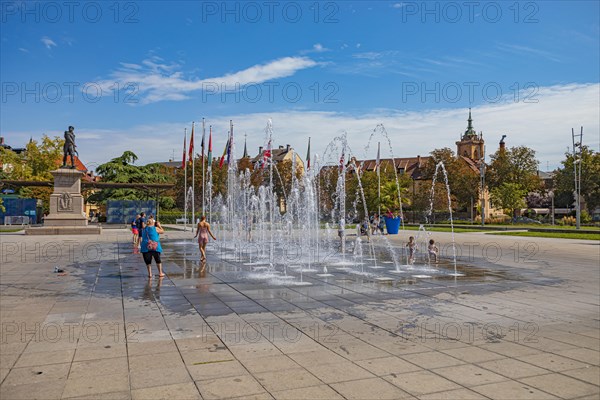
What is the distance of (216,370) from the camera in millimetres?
5121

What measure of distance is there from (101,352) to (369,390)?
10.6 ft

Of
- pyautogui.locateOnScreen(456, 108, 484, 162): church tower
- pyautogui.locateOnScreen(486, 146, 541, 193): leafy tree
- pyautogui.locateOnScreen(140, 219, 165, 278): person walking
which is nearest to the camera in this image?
pyautogui.locateOnScreen(140, 219, 165, 278): person walking

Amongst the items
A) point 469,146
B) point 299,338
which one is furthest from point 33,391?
point 469,146

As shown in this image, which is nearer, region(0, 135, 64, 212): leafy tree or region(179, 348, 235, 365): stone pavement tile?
region(179, 348, 235, 365): stone pavement tile

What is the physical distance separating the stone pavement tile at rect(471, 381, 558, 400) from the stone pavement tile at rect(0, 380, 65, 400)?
3.98 meters

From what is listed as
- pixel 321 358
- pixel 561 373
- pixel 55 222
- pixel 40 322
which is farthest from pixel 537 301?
pixel 55 222

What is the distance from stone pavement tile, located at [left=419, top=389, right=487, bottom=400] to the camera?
4434mm

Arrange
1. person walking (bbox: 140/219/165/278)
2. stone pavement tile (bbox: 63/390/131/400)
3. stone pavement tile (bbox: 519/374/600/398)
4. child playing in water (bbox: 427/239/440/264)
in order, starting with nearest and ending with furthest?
stone pavement tile (bbox: 63/390/131/400), stone pavement tile (bbox: 519/374/600/398), person walking (bbox: 140/219/165/278), child playing in water (bbox: 427/239/440/264)

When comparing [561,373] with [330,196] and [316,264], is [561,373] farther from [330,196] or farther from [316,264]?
[330,196]

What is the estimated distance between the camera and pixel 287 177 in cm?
7481

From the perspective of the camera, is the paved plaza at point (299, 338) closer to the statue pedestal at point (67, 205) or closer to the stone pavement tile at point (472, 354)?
the stone pavement tile at point (472, 354)

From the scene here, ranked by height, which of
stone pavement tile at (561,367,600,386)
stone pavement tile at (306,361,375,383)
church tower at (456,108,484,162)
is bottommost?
stone pavement tile at (561,367,600,386)

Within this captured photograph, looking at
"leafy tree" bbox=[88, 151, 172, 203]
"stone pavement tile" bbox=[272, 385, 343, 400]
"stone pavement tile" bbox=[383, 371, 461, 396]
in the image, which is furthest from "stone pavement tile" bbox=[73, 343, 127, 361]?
"leafy tree" bbox=[88, 151, 172, 203]

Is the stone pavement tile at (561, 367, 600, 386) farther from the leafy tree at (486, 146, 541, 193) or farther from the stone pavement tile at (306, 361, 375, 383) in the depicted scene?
the leafy tree at (486, 146, 541, 193)
